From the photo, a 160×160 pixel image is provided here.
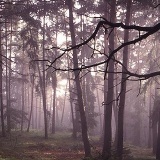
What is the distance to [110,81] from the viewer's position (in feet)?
44.3

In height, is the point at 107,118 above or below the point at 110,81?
below

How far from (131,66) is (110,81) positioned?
23190mm

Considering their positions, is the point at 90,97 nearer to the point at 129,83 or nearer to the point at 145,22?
the point at 129,83

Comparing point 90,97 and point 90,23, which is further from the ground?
point 90,23

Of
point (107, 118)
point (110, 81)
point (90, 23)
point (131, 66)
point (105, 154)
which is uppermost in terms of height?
point (90, 23)

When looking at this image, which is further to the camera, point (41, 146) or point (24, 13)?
point (41, 146)

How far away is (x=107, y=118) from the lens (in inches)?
538

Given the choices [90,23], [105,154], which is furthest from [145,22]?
[105,154]

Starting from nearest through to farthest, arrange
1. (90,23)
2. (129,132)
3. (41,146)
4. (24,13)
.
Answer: (24,13) < (41,146) < (90,23) < (129,132)

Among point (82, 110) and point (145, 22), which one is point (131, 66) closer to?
point (145, 22)

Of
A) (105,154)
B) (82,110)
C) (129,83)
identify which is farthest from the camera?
(129,83)

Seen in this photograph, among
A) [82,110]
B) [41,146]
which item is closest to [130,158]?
[82,110]

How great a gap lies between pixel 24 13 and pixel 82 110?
7.25 meters

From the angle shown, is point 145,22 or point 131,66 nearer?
point 145,22
